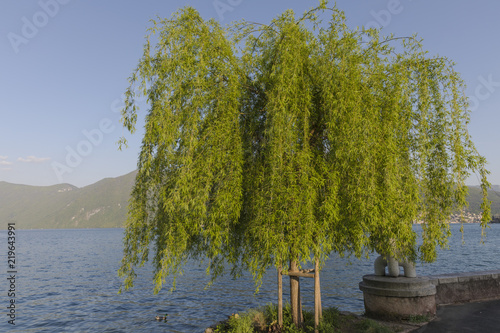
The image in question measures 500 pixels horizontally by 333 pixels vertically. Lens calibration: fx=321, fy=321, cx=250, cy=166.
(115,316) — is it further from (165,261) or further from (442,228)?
(442,228)

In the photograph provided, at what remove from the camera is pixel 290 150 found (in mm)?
8195

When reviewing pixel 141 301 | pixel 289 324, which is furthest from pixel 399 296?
pixel 141 301

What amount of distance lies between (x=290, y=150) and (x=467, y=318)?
837cm

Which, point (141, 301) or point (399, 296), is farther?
point (141, 301)

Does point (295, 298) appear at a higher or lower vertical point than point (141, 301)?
higher

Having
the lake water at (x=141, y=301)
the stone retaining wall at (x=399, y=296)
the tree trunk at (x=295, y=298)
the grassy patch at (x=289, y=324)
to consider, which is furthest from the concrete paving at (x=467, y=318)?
the lake water at (x=141, y=301)

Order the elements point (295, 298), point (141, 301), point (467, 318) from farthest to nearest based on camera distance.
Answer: point (141, 301) < point (467, 318) < point (295, 298)

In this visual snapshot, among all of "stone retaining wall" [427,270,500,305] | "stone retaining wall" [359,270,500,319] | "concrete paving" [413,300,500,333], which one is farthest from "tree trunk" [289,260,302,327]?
"stone retaining wall" [427,270,500,305]

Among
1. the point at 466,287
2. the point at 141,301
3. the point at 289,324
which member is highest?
the point at 466,287

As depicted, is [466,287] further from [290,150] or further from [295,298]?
[290,150]

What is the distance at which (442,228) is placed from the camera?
939cm

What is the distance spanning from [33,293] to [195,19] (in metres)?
30.6

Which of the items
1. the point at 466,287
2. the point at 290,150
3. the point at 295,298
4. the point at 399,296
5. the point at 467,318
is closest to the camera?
the point at 290,150

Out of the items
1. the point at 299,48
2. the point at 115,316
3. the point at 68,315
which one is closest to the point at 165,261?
the point at 299,48
